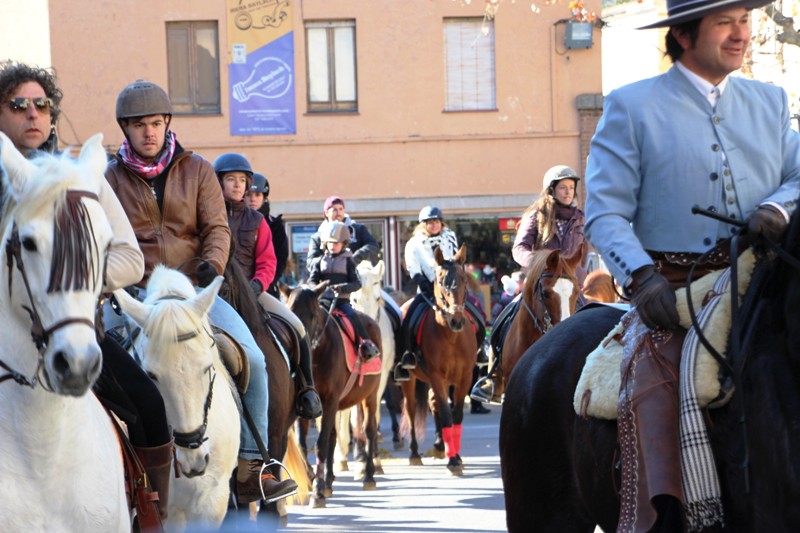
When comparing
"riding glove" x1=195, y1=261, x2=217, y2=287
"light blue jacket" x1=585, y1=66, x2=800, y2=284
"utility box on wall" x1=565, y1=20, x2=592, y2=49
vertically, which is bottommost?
"riding glove" x1=195, y1=261, x2=217, y2=287

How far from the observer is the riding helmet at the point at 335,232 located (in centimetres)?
1475

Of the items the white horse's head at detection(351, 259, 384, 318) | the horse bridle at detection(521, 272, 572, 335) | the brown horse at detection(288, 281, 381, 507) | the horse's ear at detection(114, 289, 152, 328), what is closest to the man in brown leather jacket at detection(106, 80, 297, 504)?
the horse's ear at detection(114, 289, 152, 328)

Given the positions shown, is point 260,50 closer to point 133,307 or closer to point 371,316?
point 371,316

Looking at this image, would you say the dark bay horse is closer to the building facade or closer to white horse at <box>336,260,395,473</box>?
white horse at <box>336,260,395,473</box>

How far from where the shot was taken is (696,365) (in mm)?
4367

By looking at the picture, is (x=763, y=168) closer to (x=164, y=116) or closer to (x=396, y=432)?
(x=164, y=116)

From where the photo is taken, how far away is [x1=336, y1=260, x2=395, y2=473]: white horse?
16.5 meters

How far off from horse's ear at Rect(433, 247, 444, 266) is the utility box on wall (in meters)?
14.0

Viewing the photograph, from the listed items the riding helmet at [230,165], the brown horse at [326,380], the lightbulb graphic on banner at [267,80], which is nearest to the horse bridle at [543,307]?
the brown horse at [326,380]

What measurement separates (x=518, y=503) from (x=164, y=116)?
11.2 ft

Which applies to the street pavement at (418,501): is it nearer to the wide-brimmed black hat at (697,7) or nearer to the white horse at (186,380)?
the white horse at (186,380)

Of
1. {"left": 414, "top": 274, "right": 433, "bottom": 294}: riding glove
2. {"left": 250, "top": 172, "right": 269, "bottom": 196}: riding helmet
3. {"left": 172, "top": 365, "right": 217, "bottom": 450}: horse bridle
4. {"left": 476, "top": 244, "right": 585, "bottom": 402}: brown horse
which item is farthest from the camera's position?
{"left": 414, "top": 274, "right": 433, "bottom": 294}: riding glove

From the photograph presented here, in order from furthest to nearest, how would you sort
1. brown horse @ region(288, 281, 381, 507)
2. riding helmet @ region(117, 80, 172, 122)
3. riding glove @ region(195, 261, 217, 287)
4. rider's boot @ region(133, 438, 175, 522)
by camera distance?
brown horse @ region(288, 281, 381, 507) → riding glove @ region(195, 261, 217, 287) → riding helmet @ region(117, 80, 172, 122) → rider's boot @ region(133, 438, 175, 522)

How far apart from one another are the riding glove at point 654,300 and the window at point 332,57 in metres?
25.3
